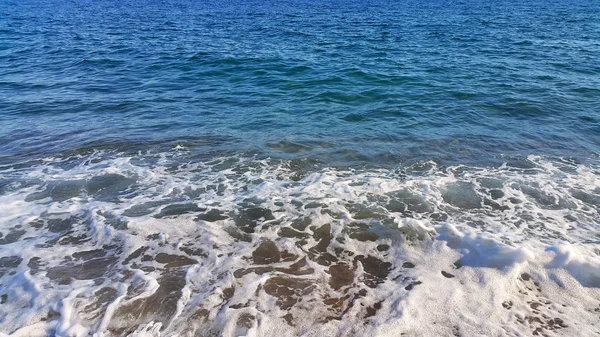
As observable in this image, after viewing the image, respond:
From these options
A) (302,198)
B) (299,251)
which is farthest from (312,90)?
(299,251)

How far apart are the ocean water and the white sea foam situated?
0.11ft

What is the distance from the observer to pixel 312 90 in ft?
50.1

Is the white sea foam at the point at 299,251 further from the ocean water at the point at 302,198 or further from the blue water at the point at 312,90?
the blue water at the point at 312,90

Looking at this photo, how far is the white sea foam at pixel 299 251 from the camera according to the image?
4652 millimetres

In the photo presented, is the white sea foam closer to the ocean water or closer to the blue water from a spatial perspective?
the ocean water

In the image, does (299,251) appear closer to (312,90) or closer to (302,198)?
(302,198)

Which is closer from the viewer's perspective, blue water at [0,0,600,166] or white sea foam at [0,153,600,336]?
white sea foam at [0,153,600,336]

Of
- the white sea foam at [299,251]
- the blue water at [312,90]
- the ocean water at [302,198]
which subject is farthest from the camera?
the blue water at [312,90]

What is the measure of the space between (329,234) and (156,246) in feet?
8.47

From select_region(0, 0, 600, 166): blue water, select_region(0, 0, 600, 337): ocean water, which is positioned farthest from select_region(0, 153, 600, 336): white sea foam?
select_region(0, 0, 600, 166): blue water

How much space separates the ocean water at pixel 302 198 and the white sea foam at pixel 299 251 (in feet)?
0.11

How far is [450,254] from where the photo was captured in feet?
19.2

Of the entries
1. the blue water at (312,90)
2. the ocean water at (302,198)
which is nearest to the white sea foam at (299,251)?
the ocean water at (302,198)

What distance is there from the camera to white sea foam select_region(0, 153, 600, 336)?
4652 mm
